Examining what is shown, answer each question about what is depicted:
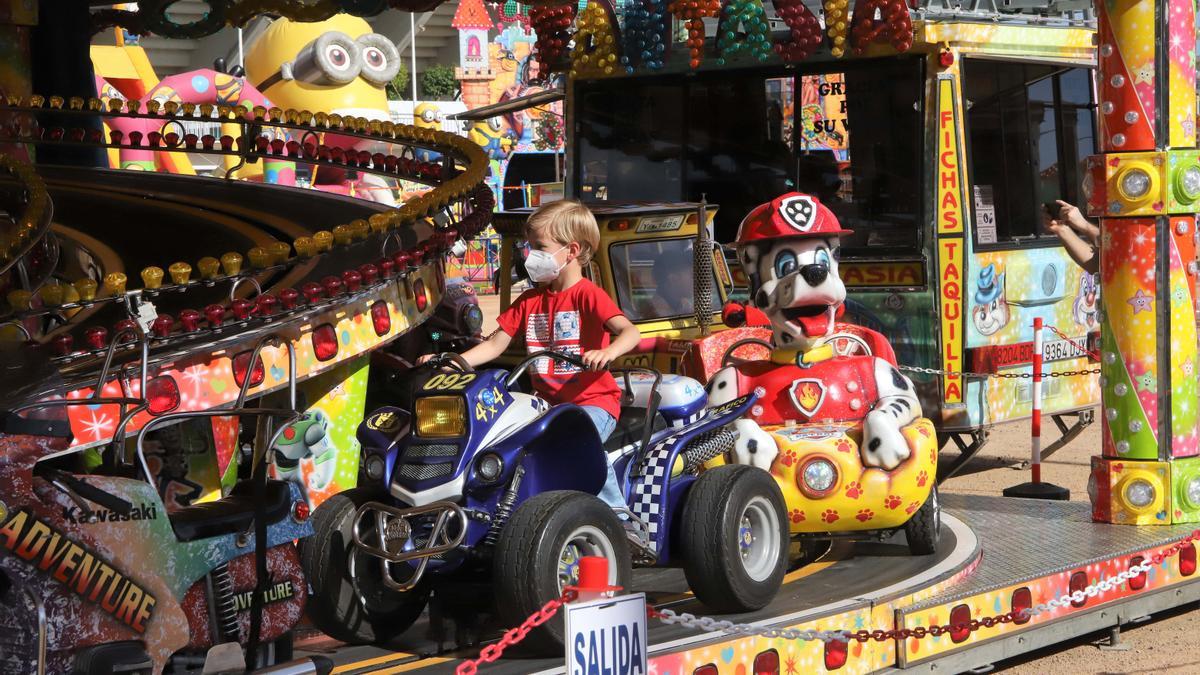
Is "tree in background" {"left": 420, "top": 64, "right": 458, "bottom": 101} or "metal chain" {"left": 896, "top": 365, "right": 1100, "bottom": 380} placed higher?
"tree in background" {"left": 420, "top": 64, "right": 458, "bottom": 101}

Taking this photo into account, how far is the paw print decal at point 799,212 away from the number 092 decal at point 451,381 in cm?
193

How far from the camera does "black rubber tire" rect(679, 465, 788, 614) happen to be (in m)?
5.45

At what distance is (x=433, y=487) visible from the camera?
5.00 meters

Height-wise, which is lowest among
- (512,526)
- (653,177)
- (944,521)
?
(944,521)

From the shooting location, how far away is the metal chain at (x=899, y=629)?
4852mm

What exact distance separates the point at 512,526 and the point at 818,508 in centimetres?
175

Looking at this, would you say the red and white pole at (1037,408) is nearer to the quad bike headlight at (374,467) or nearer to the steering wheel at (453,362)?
the steering wheel at (453,362)

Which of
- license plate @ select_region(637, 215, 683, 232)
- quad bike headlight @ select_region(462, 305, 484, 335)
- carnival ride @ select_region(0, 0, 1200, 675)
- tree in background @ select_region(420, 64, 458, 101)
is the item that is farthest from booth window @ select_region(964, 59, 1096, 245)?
tree in background @ select_region(420, 64, 458, 101)

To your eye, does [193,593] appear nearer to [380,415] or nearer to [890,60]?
[380,415]

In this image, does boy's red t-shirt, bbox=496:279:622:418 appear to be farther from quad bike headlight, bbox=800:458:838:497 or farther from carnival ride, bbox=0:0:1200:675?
quad bike headlight, bbox=800:458:838:497

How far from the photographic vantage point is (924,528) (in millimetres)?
6520

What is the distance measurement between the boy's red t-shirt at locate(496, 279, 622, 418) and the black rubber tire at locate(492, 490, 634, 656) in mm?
710

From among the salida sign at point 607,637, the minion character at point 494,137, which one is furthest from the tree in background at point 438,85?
the salida sign at point 607,637

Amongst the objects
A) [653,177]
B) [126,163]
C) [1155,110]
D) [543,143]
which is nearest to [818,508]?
[1155,110]
